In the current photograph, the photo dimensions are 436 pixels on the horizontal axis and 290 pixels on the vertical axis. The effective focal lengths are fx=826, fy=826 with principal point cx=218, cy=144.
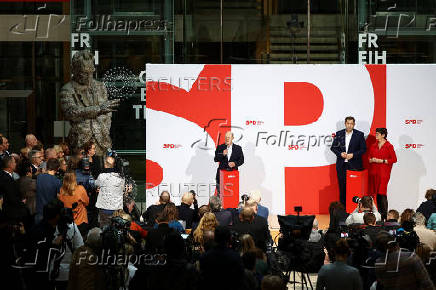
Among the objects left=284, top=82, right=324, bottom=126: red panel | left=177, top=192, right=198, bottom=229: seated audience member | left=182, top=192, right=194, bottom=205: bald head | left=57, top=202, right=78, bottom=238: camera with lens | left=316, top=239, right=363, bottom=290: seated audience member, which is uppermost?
left=284, top=82, right=324, bottom=126: red panel

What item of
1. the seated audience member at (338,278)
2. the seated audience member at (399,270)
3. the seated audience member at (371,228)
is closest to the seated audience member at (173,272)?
the seated audience member at (338,278)

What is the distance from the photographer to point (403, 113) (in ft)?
50.9

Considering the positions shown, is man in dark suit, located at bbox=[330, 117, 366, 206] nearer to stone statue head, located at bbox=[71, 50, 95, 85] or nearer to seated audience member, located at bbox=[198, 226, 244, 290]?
stone statue head, located at bbox=[71, 50, 95, 85]

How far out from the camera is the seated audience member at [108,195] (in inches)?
457

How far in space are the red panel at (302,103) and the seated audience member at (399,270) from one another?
296 inches

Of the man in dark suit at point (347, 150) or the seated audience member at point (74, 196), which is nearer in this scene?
the seated audience member at point (74, 196)

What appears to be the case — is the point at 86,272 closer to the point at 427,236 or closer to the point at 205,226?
the point at 205,226

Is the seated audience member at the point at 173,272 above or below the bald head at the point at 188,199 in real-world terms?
below

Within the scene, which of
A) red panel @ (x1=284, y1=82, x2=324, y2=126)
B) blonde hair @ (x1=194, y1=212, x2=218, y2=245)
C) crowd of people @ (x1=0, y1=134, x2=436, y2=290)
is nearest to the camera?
crowd of people @ (x1=0, y1=134, x2=436, y2=290)

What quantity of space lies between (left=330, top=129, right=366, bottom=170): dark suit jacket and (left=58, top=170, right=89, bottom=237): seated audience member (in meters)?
5.78

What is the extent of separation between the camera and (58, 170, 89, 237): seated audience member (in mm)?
10848

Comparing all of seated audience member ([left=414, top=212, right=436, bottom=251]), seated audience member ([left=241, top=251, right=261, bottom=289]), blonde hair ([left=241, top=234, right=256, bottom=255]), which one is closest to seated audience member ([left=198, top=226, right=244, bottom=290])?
seated audience member ([left=241, top=251, right=261, bottom=289])

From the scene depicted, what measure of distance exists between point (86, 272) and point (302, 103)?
829cm

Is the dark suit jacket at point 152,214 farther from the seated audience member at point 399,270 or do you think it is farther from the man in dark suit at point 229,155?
the seated audience member at point 399,270
